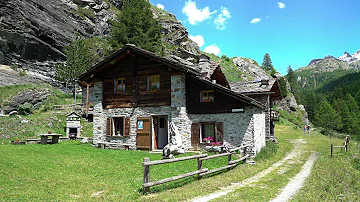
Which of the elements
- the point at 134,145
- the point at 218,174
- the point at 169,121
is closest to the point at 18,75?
the point at 134,145

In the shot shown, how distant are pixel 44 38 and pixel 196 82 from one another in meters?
34.0

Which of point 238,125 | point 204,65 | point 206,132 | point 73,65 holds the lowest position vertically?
point 206,132

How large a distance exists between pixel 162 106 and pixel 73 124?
1158 cm

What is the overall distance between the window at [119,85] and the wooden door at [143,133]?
3205mm

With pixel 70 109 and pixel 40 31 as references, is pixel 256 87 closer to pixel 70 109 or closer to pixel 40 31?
pixel 70 109

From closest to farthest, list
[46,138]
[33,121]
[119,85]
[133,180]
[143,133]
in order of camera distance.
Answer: [133,180] → [143,133] → [46,138] → [119,85] → [33,121]

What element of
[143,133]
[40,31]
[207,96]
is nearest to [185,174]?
[207,96]

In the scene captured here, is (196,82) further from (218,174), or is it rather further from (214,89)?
(218,174)

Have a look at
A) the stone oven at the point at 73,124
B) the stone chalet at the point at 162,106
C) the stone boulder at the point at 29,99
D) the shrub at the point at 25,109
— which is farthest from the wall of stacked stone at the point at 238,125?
the stone boulder at the point at 29,99

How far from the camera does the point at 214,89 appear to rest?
16797 mm

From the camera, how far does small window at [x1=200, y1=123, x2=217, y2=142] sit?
1684 centimetres

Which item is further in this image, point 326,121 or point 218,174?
point 326,121

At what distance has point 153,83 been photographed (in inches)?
745

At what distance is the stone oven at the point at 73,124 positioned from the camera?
960 inches
